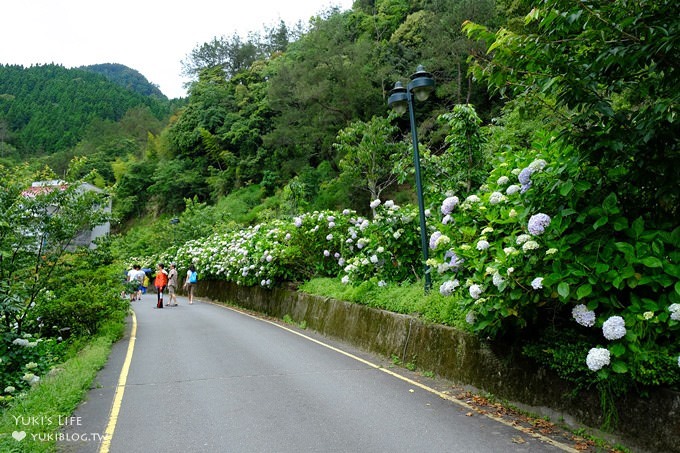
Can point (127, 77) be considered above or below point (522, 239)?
above

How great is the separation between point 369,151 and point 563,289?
94.3 ft

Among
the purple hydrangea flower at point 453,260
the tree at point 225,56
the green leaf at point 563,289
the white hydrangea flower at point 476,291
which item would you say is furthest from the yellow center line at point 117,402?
the tree at point 225,56

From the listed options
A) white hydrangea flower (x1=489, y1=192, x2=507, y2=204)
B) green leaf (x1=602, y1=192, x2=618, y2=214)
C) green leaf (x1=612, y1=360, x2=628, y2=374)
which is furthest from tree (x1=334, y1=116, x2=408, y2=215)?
green leaf (x1=612, y1=360, x2=628, y2=374)

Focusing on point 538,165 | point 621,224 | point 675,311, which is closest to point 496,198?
point 538,165

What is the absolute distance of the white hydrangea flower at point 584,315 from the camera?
5.01 meters

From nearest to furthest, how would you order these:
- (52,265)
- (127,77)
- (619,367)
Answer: (619,367) → (52,265) → (127,77)

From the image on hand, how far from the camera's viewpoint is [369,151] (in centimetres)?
3309

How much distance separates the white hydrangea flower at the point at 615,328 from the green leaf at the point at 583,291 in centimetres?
30

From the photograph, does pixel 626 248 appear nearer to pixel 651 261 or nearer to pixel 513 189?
pixel 651 261

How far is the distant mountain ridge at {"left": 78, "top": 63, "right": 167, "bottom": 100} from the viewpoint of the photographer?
463 ft

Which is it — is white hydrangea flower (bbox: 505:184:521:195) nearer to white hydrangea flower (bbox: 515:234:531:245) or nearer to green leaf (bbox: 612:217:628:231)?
white hydrangea flower (bbox: 515:234:531:245)

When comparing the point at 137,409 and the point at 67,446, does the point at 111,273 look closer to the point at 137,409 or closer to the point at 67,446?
the point at 137,409

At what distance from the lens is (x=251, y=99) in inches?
2383

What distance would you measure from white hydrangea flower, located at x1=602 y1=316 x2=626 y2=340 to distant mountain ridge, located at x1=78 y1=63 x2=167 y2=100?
133935 millimetres
